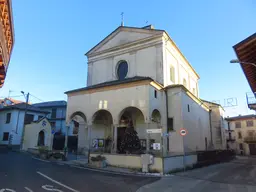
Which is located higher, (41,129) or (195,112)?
(195,112)

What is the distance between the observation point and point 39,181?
842 cm

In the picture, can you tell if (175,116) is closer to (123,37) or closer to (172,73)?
(172,73)

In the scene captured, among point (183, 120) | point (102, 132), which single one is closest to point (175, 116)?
point (183, 120)

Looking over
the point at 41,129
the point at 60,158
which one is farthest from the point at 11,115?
the point at 60,158

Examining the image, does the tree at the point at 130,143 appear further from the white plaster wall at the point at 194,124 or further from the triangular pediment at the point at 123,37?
the triangular pediment at the point at 123,37

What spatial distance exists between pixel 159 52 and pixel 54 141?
2040 cm

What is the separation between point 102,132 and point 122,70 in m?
7.31

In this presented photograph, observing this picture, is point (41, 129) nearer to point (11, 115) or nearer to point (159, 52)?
point (11, 115)

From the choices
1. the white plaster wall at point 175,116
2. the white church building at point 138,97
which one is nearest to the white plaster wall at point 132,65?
the white church building at point 138,97

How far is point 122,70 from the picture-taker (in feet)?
72.2

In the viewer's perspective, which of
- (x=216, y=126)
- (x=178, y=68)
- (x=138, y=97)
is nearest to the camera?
(x=138, y=97)

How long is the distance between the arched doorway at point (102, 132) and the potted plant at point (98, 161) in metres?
5.34

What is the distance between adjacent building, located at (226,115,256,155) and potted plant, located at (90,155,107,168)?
41661 millimetres

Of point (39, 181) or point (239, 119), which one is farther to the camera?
point (239, 119)
